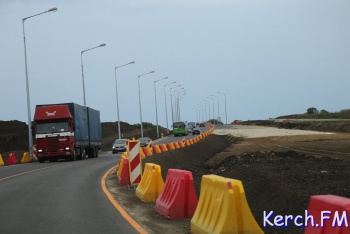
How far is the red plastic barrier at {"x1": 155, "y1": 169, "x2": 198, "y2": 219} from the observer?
10617 mm

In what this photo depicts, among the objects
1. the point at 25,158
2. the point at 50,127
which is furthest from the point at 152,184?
the point at 25,158

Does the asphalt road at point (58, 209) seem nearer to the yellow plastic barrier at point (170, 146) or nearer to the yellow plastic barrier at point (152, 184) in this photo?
the yellow plastic barrier at point (152, 184)

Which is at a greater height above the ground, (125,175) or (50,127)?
(50,127)

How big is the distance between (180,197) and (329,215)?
5633mm

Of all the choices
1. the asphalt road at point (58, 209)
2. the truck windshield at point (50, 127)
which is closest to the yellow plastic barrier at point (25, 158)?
the truck windshield at point (50, 127)

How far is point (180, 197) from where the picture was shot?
10.7m

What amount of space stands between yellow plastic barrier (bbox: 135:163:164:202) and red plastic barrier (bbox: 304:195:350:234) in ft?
25.6

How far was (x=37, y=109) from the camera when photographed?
37.2 m

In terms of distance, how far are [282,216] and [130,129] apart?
413ft

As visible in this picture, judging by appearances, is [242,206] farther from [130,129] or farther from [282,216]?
[130,129]

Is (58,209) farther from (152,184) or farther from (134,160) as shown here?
(134,160)

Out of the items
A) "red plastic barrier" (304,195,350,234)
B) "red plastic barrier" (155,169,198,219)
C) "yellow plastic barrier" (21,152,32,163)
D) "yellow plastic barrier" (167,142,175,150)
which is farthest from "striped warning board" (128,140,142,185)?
"yellow plastic barrier" (21,152,32,163)

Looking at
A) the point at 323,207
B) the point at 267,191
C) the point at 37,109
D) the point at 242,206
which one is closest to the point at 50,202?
the point at 267,191

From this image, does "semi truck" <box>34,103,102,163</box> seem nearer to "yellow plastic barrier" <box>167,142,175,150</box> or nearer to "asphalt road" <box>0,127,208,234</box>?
"yellow plastic barrier" <box>167,142,175,150</box>
